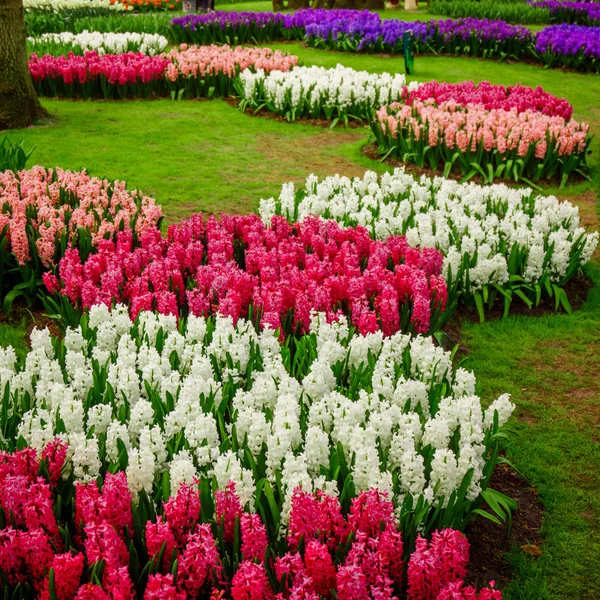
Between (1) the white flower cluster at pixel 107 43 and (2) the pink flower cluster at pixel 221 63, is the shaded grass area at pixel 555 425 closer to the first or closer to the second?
(2) the pink flower cluster at pixel 221 63

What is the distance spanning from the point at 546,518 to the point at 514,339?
223 cm

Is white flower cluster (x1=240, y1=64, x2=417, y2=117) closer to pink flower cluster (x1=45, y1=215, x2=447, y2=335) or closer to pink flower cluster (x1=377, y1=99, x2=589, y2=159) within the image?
pink flower cluster (x1=377, y1=99, x2=589, y2=159)

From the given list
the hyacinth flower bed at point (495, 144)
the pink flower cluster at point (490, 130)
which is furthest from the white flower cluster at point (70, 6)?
the hyacinth flower bed at point (495, 144)

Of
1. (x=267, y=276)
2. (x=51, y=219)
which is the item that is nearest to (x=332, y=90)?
(x=51, y=219)

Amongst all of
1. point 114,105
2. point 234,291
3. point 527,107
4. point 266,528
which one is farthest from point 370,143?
point 266,528

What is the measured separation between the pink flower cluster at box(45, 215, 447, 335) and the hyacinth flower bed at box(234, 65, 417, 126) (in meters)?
6.59

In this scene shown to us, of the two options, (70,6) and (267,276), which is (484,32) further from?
(267,276)

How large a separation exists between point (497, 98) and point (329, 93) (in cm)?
292

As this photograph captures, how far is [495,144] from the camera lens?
9.49 metres

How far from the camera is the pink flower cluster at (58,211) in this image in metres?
6.19

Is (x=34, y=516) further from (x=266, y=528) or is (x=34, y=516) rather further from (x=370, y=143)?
(x=370, y=143)

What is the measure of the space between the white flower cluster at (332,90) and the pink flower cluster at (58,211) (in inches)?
233

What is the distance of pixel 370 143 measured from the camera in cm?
1120

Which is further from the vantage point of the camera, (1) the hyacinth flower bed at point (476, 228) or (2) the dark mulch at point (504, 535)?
(1) the hyacinth flower bed at point (476, 228)
